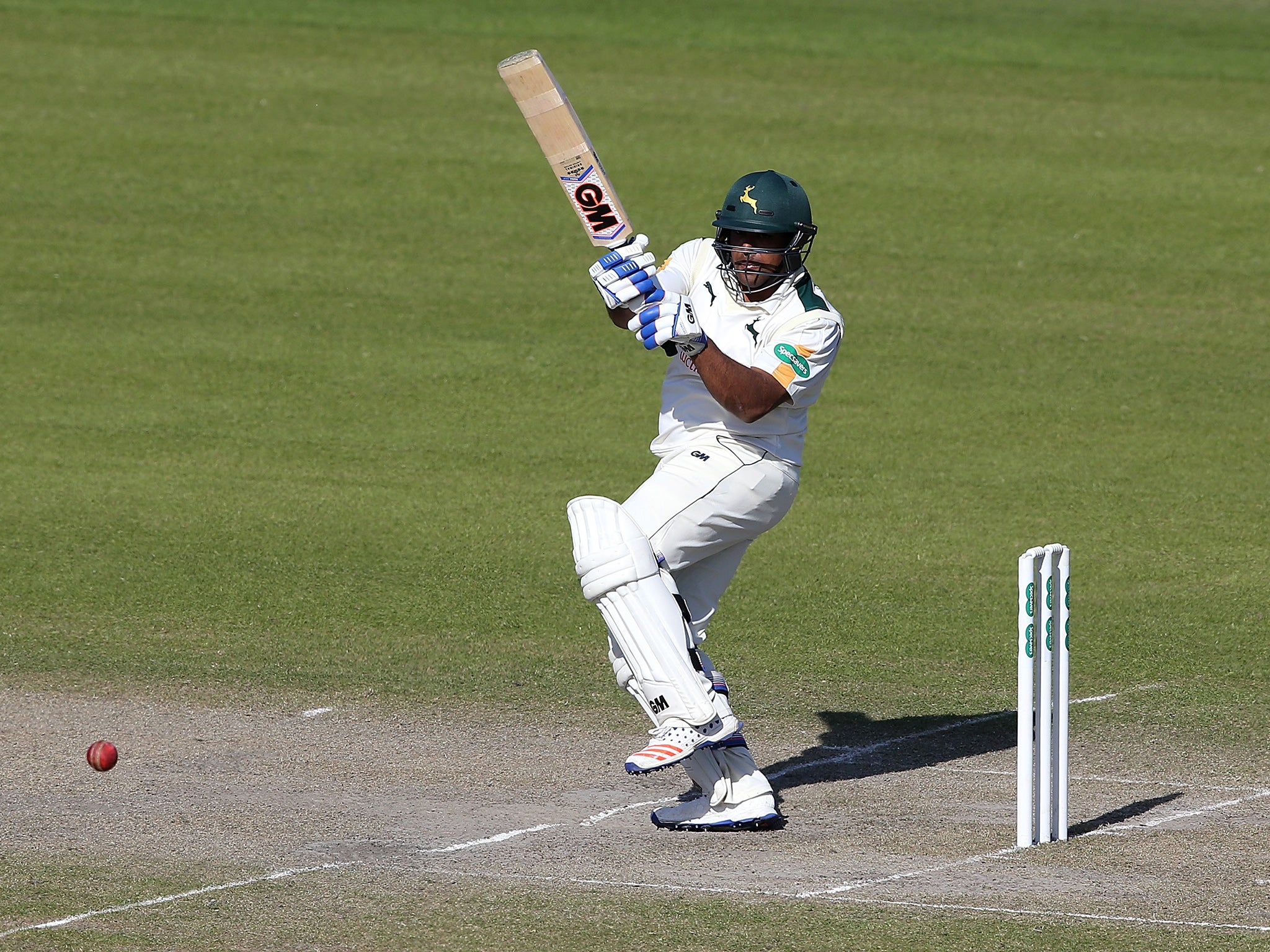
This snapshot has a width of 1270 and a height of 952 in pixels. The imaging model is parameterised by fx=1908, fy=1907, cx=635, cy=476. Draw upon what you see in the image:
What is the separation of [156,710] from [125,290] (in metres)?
8.15

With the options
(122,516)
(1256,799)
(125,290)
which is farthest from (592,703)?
(125,290)

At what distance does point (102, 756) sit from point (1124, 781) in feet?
12.1

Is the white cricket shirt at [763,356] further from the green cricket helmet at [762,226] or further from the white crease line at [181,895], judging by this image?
the white crease line at [181,895]

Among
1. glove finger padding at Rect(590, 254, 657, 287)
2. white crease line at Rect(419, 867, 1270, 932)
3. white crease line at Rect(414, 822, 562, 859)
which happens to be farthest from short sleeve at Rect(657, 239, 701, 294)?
white crease line at Rect(419, 867, 1270, 932)

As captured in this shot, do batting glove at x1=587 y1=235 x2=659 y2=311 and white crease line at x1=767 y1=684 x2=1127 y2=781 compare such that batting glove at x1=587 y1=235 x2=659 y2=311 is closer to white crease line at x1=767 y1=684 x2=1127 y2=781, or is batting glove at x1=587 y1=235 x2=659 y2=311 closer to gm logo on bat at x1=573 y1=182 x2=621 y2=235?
gm logo on bat at x1=573 y1=182 x2=621 y2=235

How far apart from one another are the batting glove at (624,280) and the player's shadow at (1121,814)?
88.2 inches

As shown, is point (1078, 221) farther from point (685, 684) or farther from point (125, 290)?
point (685, 684)

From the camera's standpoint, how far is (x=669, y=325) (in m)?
6.17

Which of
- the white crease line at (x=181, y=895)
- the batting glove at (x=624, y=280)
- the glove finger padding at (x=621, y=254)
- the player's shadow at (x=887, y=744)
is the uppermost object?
the glove finger padding at (x=621, y=254)

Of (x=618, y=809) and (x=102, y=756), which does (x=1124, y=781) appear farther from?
(x=102, y=756)

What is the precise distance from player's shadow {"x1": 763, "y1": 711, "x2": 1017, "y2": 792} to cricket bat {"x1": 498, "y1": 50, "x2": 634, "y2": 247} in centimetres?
211

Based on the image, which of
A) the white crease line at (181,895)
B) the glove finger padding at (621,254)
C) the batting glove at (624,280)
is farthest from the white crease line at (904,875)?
the glove finger padding at (621,254)

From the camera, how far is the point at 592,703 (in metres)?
8.04

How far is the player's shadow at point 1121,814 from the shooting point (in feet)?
20.7
